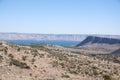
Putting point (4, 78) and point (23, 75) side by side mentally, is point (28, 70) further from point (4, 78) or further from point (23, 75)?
point (4, 78)

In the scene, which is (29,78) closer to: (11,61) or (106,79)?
(11,61)

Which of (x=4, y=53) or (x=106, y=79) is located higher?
(x=4, y=53)

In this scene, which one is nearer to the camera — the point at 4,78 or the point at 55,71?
the point at 4,78

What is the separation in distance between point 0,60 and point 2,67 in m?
3.08

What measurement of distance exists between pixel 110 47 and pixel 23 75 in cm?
18117

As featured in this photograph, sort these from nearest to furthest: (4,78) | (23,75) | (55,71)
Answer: (4,78) → (23,75) → (55,71)

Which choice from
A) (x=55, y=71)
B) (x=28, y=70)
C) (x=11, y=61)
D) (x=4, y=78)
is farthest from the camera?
(x=55, y=71)

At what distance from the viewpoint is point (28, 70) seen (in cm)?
2522

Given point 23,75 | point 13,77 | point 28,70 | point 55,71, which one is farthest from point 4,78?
point 55,71

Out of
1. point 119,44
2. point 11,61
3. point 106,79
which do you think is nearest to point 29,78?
point 11,61

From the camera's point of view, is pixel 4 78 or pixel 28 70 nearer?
pixel 4 78

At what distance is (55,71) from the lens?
30.8 meters

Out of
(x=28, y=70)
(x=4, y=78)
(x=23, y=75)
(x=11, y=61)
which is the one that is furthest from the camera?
(x=11, y=61)

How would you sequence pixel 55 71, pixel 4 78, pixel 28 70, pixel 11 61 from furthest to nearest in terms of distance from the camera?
pixel 55 71, pixel 11 61, pixel 28 70, pixel 4 78
